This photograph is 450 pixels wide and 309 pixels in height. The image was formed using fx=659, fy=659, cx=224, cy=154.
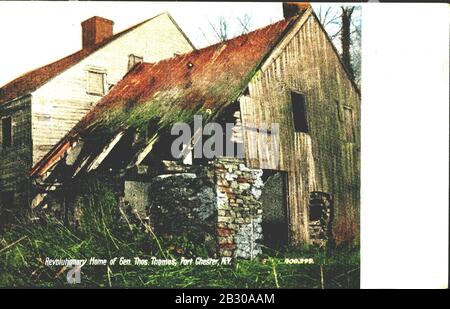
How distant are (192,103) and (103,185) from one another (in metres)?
1.43

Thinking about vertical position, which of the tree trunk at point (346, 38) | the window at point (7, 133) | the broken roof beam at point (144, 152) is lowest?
the broken roof beam at point (144, 152)

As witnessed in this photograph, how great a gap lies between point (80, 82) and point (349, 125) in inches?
130

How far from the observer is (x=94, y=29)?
767 centimetres

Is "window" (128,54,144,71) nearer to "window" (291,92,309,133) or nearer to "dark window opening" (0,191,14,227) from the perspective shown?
"window" (291,92,309,133)

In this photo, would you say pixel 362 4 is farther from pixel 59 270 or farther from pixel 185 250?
pixel 59 270

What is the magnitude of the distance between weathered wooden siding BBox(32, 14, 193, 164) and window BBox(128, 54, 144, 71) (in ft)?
0.14

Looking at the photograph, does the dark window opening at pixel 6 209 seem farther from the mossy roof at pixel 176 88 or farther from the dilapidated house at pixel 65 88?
the mossy roof at pixel 176 88

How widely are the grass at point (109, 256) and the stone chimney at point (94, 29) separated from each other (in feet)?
6.22

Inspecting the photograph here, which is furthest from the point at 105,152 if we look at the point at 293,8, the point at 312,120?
the point at 293,8

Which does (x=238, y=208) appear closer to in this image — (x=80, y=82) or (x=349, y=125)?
(x=349, y=125)

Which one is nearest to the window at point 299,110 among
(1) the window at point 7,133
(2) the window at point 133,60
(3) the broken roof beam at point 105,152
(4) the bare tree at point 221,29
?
(4) the bare tree at point 221,29

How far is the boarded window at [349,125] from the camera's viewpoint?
798cm

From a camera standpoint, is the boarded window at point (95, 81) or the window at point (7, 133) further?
the boarded window at point (95, 81)

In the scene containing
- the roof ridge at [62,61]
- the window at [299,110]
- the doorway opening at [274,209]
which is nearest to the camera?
the roof ridge at [62,61]
